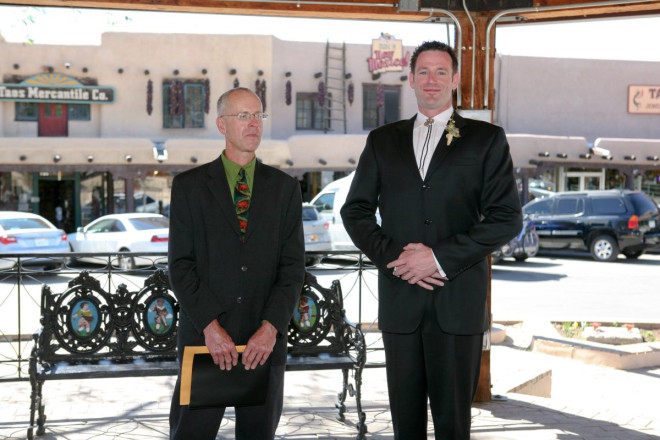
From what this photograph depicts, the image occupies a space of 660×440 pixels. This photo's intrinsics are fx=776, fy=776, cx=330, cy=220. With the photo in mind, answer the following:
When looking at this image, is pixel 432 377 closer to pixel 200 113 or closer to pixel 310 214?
pixel 310 214

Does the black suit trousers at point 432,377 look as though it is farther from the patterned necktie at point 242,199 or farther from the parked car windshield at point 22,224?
the parked car windshield at point 22,224

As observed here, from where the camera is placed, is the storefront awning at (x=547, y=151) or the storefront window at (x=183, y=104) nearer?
the storefront window at (x=183, y=104)

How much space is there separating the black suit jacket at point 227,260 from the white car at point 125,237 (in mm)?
13279

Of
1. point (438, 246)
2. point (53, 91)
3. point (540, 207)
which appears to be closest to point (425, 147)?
point (438, 246)

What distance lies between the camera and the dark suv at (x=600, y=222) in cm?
1970

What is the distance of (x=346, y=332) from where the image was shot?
5539 millimetres

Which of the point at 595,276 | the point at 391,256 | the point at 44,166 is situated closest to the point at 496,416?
the point at 391,256

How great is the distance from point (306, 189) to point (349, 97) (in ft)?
12.8

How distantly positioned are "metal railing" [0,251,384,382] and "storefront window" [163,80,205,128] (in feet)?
30.4

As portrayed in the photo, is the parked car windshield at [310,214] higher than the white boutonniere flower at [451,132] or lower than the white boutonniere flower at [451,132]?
lower

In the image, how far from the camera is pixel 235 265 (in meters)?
3.62

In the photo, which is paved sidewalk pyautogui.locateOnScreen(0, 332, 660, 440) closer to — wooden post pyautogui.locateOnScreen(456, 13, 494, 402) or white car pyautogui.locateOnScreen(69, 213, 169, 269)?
wooden post pyautogui.locateOnScreen(456, 13, 494, 402)

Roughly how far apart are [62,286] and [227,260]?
1232 centimetres

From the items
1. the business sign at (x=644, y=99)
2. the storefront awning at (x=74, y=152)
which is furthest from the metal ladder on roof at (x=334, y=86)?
the business sign at (x=644, y=99)
